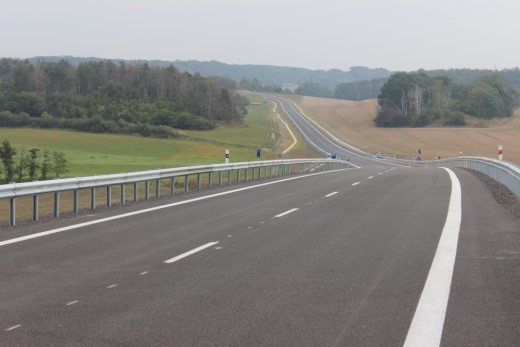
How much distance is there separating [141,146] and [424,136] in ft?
173

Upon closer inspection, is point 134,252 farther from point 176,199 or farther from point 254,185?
point 254,185

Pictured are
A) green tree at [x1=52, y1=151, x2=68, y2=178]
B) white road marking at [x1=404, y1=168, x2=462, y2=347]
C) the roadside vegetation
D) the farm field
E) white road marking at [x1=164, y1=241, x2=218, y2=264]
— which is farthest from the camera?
the farm field

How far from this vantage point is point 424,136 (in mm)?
120125

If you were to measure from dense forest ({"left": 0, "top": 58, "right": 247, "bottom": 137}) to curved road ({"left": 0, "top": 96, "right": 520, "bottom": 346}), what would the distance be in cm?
9159

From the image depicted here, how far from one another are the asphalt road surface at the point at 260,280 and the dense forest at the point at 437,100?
13482cm

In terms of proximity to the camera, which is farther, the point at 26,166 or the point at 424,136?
the point at 424,136

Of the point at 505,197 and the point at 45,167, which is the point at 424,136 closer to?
the point at 45,167

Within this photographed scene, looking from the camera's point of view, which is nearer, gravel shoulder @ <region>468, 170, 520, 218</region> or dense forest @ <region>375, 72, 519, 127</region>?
gravel shoulder @ <region>468, 170, 520, 218</region>

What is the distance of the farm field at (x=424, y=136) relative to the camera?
322ft

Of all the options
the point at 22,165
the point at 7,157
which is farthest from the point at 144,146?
the point at 7,157

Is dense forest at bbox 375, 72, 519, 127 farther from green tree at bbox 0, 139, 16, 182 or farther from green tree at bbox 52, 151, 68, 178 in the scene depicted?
green tree at bbox 0, 139, 16, 182

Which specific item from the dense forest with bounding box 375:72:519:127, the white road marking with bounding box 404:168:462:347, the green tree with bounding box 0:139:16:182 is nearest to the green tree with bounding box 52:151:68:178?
the green tree with bounding box 0:139:16:182

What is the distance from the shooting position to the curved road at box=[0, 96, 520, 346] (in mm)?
6055

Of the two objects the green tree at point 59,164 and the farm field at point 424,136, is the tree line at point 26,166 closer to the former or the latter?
the green tree at point 59,164
